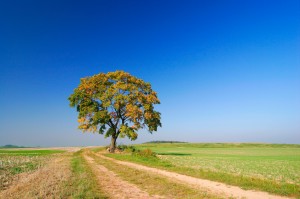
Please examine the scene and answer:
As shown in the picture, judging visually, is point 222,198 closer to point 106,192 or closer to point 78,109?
point 106,192

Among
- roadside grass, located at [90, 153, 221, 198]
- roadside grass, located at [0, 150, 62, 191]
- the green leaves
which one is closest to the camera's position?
roadside grass, located at [90, 153, 221, 198]

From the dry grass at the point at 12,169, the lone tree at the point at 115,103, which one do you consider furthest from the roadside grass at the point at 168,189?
the lone tree at the point at 115,103

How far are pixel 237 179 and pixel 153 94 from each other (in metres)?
33.7

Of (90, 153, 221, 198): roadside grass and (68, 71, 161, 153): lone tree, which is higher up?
(68, 71, 161, 153): lone tree

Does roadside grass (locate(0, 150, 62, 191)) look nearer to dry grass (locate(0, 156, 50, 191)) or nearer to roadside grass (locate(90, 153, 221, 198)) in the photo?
dry grass (locate(0, 156, 50, 191))

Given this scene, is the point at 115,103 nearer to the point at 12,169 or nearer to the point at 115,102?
the point at 115,102

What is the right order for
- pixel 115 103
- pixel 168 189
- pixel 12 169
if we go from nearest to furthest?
pixel 168 189
pixel 12 169
pixel 115 103

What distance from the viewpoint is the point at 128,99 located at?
45.1m

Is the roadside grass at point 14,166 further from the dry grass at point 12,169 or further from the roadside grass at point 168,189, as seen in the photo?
the roadside grass at point 168,189

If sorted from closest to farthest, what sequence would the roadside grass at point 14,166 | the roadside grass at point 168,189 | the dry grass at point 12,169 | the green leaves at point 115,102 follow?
the roadside grass at point 168,189 < the dry grass at point 12,169 < the roadside grass at point 14,166 < the green leaves at point 115,102

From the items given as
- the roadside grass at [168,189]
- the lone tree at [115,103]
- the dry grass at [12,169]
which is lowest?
the roadside grass at [168,189]

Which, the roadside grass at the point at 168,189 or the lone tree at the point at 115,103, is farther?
the lone tree at the point at 115,103

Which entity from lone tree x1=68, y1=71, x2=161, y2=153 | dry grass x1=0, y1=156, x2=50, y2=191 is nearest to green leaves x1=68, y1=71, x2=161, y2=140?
lone tree x1=68, y1=71, x2=161, y2=153

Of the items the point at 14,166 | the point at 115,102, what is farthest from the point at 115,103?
the point at 14,166
